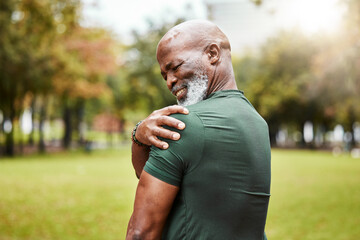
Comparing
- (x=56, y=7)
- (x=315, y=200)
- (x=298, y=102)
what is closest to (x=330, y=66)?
(x=315, y=200)

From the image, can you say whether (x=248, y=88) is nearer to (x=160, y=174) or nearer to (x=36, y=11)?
(x=36, y=11)

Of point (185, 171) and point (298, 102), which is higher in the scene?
point (185, 171)

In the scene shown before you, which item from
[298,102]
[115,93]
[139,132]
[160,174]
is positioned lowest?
[298,102]

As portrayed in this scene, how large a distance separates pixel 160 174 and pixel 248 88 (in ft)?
150

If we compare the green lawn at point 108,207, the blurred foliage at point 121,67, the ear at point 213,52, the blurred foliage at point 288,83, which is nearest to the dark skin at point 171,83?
the ear at point 213,52

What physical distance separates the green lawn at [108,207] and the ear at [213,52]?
600 centimetres

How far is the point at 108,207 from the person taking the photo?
970 cm

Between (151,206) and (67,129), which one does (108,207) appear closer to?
(151,206)

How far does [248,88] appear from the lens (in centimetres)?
4606

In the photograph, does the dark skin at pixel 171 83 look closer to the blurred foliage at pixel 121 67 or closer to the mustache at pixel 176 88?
the mustache at pixel 176 88

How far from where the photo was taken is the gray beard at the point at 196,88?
1.77 metres

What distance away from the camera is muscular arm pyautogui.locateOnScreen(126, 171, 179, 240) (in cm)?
152

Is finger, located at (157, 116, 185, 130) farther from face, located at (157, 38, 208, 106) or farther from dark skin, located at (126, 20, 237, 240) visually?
face, located at (157, 38, 208, 106)

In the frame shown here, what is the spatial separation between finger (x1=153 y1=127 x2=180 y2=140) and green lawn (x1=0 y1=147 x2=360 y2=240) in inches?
239
